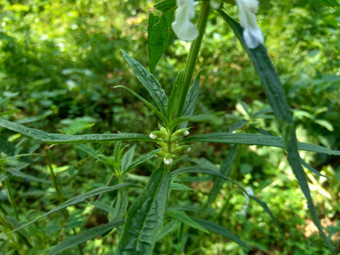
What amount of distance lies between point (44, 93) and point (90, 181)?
101 centimetres

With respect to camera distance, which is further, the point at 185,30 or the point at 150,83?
the point at 150,83

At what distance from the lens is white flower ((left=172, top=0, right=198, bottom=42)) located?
487mm

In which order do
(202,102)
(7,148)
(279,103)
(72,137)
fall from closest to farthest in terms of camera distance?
(279,103), (72,137), (7,148), (202,102)

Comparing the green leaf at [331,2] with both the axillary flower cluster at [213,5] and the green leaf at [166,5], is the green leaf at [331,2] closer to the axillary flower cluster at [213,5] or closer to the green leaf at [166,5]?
the axillary flower cluster at [213,5]

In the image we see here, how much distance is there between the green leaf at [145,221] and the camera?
448 mm

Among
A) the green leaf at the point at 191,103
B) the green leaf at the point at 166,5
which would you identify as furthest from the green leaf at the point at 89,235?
the green leaf at the point at 166,5

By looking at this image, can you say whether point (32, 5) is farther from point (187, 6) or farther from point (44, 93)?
point (187, 6)

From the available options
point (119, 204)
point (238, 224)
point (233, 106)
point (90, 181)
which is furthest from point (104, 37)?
point (119, 204)

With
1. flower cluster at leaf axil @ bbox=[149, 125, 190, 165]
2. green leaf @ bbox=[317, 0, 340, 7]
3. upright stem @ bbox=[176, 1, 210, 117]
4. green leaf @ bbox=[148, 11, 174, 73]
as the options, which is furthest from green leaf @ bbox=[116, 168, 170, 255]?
green leaf @ bbox=[317, 0, 340, 7]

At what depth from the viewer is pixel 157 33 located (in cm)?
63

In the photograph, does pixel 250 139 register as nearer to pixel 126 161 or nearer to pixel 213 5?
pixel 213 5

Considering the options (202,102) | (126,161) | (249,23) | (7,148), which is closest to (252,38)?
(249,23)

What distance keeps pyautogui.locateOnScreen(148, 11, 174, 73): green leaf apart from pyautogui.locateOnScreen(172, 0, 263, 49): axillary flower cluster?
123mm

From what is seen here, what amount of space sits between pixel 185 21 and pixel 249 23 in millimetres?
116
